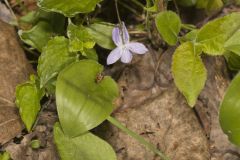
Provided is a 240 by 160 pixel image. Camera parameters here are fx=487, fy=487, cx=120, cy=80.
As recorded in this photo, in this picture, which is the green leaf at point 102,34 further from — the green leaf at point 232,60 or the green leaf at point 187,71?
the green leaf at point 232,60

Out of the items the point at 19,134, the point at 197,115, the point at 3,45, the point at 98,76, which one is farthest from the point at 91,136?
the point at 3,45

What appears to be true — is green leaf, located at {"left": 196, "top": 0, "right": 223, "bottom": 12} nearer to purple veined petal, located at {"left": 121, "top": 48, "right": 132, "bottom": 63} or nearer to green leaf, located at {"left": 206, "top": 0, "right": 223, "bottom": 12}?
green leaf, located at {"left": 206, "top": 0, "right": 223, "bottom": 12}

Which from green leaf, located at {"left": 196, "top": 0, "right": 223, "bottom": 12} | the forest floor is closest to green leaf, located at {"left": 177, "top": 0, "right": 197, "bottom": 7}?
green leaf, located at {"left": 196, "top": 0, "right": 223, "bottom": 12}

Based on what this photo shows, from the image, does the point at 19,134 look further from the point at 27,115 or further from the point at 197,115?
the point at 197,115

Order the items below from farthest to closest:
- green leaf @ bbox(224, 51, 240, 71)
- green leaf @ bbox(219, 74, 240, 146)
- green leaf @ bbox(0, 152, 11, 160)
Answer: green leaf @ bbox(224, 51, 240, 71) → green leaf @ bbox(0, 152, 11, 160) → green leaf @ bbox(219, 74, 240, 146)

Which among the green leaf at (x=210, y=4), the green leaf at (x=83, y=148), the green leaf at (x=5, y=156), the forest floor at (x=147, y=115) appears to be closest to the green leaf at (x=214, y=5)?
the green leaf at (x=210, y=4)
